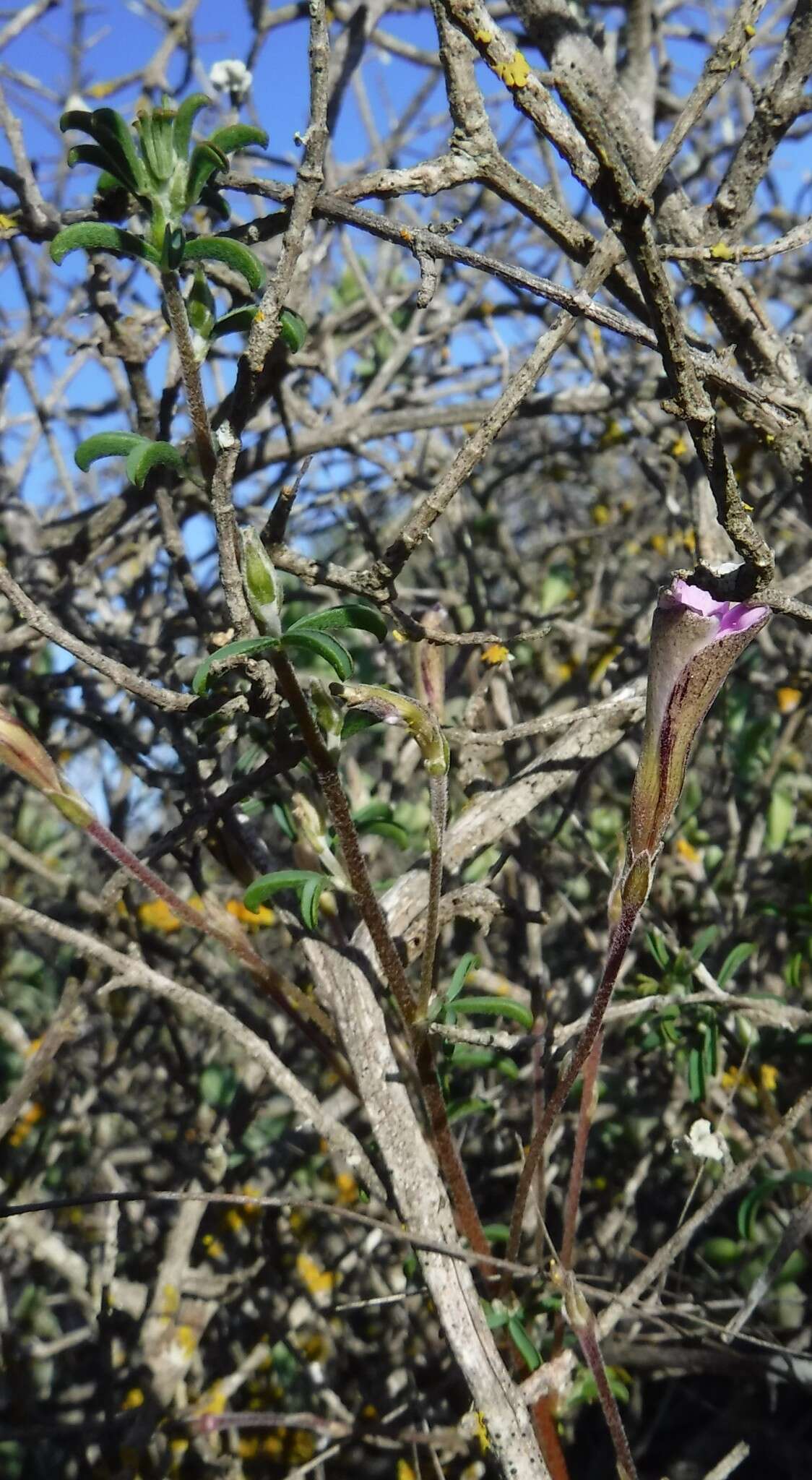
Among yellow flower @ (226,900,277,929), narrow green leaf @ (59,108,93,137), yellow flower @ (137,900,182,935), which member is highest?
narrow green leaf @ (59,108,93,137)

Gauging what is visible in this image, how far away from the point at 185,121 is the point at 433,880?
84cm

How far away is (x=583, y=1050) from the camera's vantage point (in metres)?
1.21

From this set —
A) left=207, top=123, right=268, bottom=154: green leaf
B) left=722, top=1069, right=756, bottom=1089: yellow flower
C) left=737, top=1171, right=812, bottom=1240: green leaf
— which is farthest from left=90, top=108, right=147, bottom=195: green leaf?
left=722, top=1069, right=756, bottom=1089: yellow flower

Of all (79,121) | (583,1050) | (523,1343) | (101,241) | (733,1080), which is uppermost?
(79,121)

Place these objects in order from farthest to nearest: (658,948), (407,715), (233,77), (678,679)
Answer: (233,77) → (658,948) → (407,715) → (678,679)

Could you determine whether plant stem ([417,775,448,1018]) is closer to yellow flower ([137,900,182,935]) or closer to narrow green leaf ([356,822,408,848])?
narrow green leaf ([356,822,408,848])

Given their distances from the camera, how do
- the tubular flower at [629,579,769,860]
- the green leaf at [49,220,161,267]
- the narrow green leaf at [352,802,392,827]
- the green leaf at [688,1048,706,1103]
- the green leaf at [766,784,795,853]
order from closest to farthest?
the tubular flower at [629,579,769,860] → the green leaf at [49,220,161,267] → the narrow green leaf at [352,802,392,827] → the green leaf at [688,1048,706,1103] → the green leaf at [766,784,795,853]

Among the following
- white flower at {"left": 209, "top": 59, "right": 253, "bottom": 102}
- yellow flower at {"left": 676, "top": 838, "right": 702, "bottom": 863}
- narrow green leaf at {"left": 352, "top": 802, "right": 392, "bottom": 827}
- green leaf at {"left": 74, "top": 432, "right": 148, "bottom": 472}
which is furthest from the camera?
yellow flower at {"left": 676, "top": 838, "right": 702, "bottom": 863}

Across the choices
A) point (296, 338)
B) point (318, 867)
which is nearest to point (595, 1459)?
point (318, 867)

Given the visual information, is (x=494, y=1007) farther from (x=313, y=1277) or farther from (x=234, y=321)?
(x=313, y=1277)

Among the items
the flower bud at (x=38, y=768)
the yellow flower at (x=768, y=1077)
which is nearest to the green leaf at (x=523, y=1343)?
the flower bud at (x=38, y=768)

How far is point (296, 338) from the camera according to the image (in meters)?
1.38

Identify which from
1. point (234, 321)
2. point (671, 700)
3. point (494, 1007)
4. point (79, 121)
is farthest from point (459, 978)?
point (79, 121)

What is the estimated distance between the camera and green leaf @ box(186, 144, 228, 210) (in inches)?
47.6
